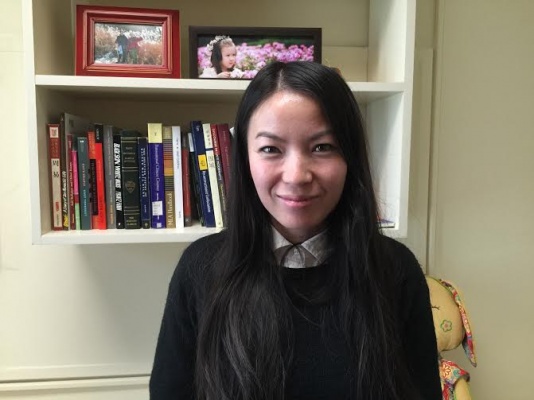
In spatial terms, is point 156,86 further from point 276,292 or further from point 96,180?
point 276,292

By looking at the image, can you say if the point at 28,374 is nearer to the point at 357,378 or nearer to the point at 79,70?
the point at 79,70

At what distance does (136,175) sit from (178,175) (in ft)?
0.32

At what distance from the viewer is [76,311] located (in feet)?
4.35

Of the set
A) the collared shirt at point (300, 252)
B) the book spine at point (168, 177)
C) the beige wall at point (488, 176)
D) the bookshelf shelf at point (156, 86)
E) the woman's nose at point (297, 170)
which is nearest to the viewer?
the woman's nose at point (297, 170)

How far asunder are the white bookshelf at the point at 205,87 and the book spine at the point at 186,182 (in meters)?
0.04

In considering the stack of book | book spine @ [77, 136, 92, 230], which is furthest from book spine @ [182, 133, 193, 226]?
book spine @ [77, 136, 92, 230]

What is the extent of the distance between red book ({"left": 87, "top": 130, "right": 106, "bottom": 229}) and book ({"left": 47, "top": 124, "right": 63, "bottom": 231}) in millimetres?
69

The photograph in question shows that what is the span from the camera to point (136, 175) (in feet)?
3.51

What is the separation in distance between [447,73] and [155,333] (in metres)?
1.19

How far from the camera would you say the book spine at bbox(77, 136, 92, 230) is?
1.05 m

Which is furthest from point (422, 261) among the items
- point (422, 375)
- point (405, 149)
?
point (422, 375)

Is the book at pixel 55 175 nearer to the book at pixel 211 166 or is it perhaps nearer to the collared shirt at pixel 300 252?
the book at pixel 211 166

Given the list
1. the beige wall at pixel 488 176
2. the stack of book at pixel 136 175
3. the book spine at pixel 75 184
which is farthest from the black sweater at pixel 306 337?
the beige wall at pixel 488 176

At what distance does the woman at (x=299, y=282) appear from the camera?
0.72 m
